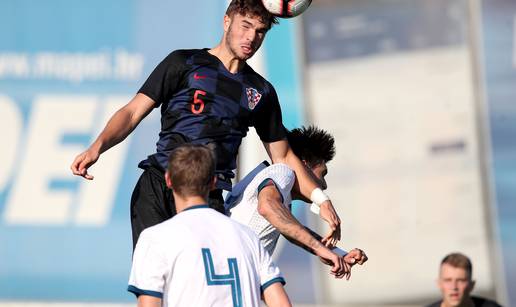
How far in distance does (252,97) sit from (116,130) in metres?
0.79

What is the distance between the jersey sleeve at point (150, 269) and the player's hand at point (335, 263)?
1244 mm

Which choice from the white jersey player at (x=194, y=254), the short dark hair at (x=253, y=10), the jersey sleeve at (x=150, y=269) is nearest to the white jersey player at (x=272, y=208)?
the short dark hair at (x=253, y=10)

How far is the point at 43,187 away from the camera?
11.7m

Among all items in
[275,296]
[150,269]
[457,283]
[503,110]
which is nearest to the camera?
[150,269]

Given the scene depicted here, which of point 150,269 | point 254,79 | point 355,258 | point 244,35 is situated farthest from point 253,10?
point 150,269

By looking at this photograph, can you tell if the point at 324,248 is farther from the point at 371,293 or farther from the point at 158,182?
the point at 371,293

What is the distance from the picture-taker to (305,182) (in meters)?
6.57

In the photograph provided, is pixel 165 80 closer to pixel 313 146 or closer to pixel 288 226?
pixel 288 226

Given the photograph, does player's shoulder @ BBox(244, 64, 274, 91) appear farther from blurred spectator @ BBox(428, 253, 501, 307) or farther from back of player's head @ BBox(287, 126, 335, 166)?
blurred spectator @ BBox(428, 253, 501, 307)

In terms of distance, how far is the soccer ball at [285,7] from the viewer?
20.6 ft

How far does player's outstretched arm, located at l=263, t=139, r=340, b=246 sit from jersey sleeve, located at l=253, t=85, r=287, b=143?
0.04 m

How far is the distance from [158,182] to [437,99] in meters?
5.75

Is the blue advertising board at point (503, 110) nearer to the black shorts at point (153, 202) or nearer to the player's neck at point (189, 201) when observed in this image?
the black shorts at point (153, 202)

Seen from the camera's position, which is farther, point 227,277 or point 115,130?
point 115,130
